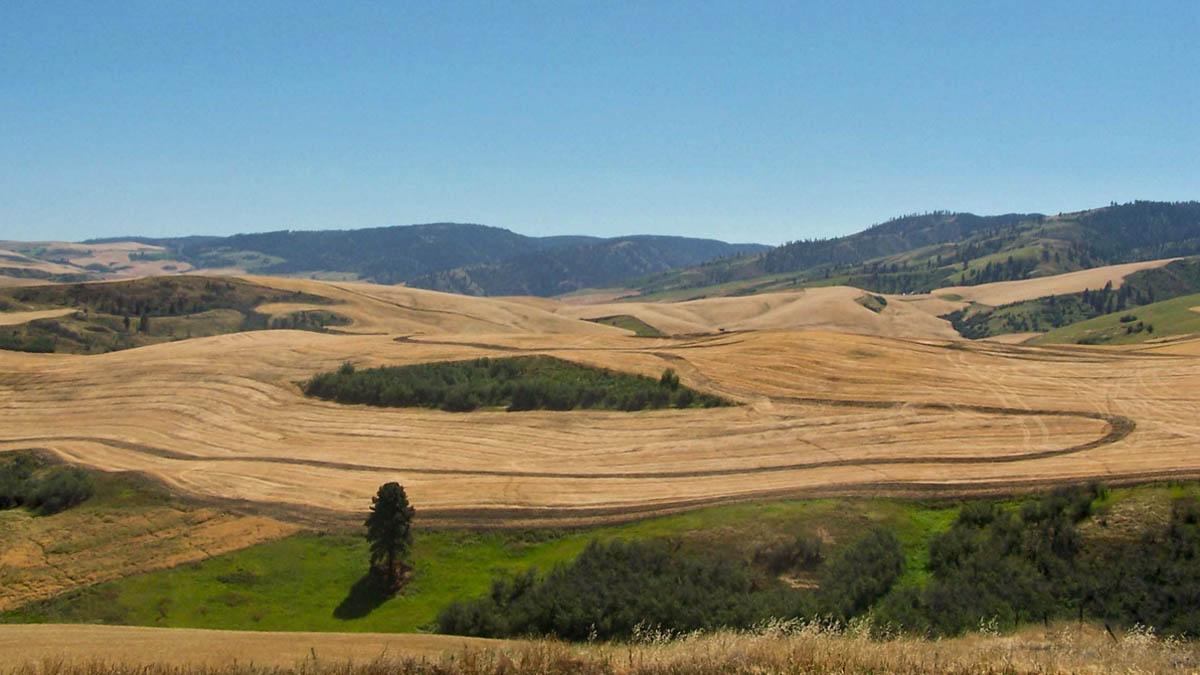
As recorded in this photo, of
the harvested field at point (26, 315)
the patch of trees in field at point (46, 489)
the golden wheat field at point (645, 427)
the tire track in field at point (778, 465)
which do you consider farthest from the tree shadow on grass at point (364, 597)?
the harvested field at point (26, 315)

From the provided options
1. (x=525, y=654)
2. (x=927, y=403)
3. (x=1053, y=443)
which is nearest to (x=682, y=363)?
(x=927, y=403)

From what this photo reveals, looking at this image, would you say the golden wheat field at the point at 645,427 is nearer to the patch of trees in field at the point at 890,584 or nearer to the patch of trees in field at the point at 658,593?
the patch of trees in field at the point at 890,584

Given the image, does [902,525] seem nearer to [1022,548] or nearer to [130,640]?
[1022,548]

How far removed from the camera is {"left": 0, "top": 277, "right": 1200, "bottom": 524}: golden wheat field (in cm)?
5103

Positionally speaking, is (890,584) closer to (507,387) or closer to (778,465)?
(778,465)

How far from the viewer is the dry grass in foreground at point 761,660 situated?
19062 millimetres

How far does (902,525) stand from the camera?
1705 inches

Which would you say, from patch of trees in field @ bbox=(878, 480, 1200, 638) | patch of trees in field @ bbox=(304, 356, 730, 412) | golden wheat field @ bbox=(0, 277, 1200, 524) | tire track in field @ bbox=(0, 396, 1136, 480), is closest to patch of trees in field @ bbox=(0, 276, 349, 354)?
golden wheat field @ bbox=(0, 277, 1200, 524)

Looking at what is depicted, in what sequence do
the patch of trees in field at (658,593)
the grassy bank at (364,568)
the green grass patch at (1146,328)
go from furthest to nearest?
the green grass patch at (1146,328)
the grassy bank at (364,568)
the patch of trees in field at (658,593)

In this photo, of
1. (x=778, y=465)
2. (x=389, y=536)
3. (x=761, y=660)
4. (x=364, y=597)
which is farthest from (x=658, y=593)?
(x=778, y=465)

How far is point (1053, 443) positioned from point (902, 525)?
730 inches

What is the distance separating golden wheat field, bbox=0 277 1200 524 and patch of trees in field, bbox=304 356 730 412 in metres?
2.40

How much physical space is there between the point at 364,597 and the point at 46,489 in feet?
89.3

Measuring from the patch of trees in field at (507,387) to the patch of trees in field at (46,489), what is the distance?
2528 cm
